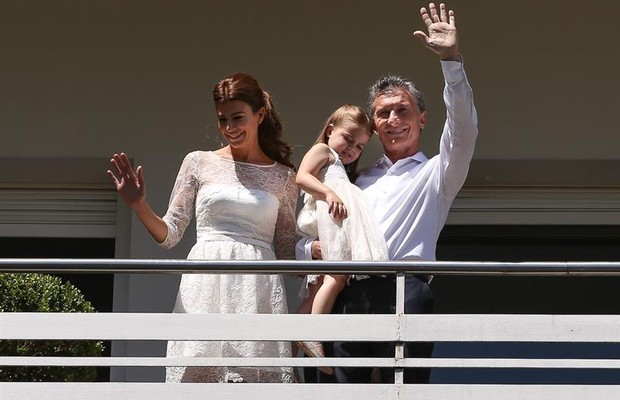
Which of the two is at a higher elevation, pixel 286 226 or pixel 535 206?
pixel 535 206

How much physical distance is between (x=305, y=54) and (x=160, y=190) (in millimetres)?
1127

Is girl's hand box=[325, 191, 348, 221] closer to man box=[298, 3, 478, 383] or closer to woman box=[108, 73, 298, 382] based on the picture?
man box=[298, 3, 478, 383]

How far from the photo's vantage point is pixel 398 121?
23.3 feet

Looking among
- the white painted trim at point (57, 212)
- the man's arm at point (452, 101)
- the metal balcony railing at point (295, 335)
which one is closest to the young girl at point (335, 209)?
the metal balcony railing at point (295, 335)

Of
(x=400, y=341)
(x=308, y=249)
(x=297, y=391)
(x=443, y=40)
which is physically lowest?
(x=297, y=391)

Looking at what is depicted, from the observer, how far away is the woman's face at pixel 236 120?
7.20m

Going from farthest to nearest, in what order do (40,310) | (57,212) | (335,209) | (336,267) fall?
1. (57,212)
2. (40,310)
3. (335,209)
4. (336,267)

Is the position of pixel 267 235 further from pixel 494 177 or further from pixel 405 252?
pixel 494 177

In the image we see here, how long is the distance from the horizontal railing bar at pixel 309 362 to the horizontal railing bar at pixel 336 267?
1.15 ft

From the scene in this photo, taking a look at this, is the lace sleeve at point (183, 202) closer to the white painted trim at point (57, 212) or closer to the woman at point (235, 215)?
the woman at point (235, 215)

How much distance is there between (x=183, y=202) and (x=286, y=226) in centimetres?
45

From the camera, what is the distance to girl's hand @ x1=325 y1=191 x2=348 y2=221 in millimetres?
7000

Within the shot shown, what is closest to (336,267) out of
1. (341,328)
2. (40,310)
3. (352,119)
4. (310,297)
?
(341,328)

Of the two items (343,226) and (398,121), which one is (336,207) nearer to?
(343,226)
